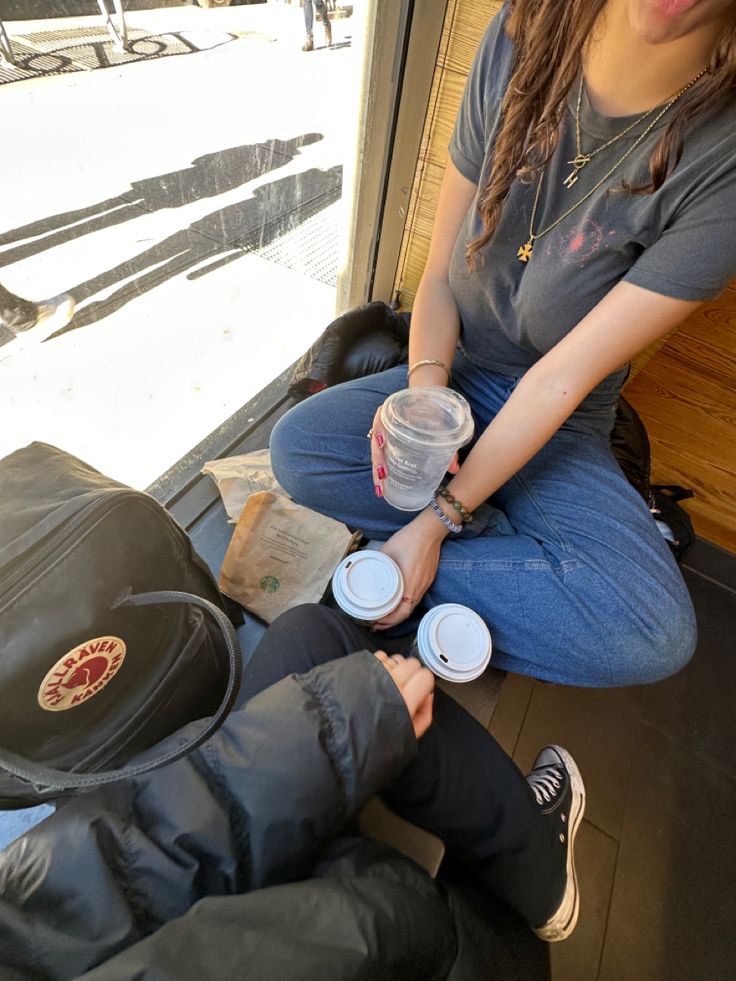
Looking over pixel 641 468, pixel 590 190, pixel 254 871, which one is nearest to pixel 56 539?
pixel 254 871

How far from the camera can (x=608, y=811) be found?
3.77 ft

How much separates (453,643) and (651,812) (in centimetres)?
72

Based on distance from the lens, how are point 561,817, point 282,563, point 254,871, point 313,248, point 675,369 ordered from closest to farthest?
point 254,871 → point 561,817 → point 282,563 → point 675,369 → point 313,248

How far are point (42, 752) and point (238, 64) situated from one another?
1.32 meters

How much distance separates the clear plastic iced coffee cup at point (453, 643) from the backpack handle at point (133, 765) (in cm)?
35

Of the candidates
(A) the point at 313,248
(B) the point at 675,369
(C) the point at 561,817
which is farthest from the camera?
(A) the point at 313,248

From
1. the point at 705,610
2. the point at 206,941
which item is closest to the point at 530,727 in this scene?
the point at 705,610

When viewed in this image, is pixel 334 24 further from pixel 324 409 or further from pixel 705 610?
pixel 705 610

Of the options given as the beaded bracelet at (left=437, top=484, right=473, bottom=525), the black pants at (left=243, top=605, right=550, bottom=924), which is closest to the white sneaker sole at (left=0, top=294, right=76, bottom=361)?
the black pants at (left=243, top=605, right=550, bottom=924)

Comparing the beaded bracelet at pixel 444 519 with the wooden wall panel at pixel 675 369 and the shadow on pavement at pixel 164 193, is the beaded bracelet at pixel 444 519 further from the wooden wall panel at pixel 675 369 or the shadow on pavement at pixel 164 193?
the shadow on pavement at pixel 164 193

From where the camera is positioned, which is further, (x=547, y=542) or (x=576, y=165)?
(x=547, y=542)

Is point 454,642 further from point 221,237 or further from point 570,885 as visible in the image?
point 221,237

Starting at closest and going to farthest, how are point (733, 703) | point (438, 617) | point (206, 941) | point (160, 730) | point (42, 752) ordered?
1. point (206, 941)
2. point (42, 752)
3. point (160, 730)
4. point (438, 617)
5. point (733, 703)

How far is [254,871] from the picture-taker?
56 cm
